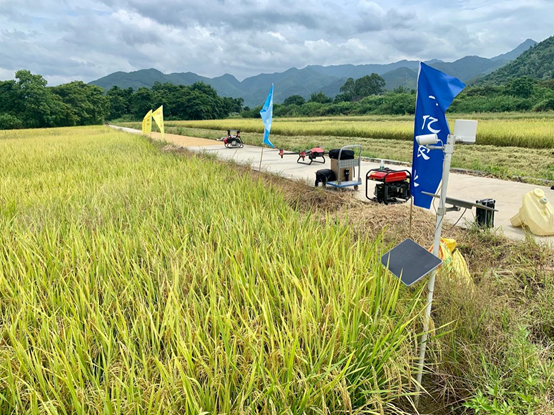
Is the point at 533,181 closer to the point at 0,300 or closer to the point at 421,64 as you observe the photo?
the point at 421,64

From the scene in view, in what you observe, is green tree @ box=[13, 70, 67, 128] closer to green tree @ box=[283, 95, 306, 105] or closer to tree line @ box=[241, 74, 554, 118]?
tree line @ box=[241, 74, 554, 118]

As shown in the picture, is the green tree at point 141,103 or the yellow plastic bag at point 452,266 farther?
the green tree at point 141,103

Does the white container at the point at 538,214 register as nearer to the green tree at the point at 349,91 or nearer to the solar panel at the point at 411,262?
the solar panel at the point at 411,262

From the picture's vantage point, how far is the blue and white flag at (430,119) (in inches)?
96.0

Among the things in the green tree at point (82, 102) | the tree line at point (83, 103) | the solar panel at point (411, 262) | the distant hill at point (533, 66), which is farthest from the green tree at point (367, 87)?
the solar panel at point (411, 262)

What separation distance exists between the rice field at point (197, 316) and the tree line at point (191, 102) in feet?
116

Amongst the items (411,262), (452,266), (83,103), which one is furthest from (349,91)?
(411,262)

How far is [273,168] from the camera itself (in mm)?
9477

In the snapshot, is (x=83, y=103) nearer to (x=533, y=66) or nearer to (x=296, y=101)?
(x=296, y=101)

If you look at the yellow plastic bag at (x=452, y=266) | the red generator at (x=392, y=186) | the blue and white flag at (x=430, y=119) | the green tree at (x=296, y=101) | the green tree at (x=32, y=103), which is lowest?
the yellow plastic bag at (x=452, y=266)

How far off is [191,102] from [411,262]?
66924 mm

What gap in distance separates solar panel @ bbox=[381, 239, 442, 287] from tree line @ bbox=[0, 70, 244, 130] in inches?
2248

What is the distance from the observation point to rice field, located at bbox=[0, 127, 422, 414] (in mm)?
1397

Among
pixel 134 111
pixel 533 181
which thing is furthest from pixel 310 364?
pixel 134 111
